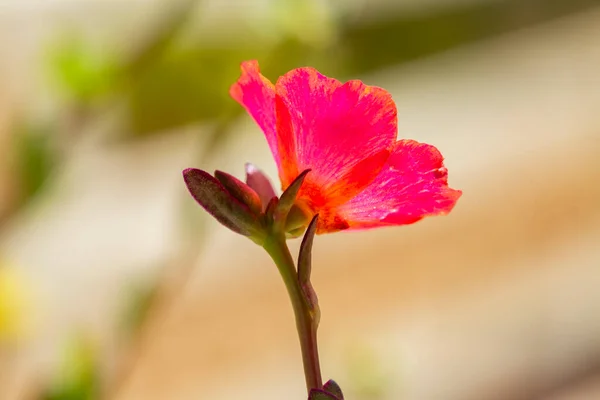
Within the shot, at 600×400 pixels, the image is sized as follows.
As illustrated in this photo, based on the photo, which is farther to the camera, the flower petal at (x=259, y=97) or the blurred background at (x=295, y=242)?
the blurred background at (x=295, y=242)

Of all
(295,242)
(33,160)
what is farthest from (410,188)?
(295,242)

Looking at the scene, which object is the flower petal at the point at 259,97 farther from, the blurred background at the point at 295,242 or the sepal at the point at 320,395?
the blurred background at the point at 295,242

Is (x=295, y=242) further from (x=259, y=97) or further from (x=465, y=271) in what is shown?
(x=259, y=97)

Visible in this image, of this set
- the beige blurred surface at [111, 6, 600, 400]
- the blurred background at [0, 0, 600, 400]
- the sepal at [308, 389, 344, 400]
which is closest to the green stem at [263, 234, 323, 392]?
the sepal at [308, 389, 344, 400]

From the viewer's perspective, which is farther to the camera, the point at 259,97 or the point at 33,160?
the point at 33,160

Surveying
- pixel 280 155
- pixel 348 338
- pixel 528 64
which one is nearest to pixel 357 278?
pixel 348 338

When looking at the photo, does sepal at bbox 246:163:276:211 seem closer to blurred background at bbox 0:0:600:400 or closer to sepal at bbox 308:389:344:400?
sepal at bbox 308:389:344:400

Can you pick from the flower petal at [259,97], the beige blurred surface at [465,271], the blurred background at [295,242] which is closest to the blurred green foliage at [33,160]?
the blurred background at [295,242]
